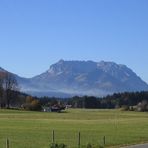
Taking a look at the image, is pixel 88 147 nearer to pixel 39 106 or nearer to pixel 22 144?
pixel 22 144

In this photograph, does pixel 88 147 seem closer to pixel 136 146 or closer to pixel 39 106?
pixel 136 146

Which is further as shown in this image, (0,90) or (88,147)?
(0,90)

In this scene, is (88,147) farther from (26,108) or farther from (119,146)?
(26,108)

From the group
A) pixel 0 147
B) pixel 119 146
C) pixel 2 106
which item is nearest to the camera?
pixel 0 147

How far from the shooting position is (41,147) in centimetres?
4094

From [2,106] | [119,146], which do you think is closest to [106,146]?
[119,146]

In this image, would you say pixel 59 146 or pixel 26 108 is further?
pixel 26 108

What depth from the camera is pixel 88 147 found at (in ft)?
116

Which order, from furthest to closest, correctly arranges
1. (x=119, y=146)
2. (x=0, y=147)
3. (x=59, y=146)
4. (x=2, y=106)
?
(x=2, y=106) → (x=119, y=146) → (x=0, y=147) → (x=59, y=146)

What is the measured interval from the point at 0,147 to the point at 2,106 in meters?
159

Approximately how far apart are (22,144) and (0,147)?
4665mm

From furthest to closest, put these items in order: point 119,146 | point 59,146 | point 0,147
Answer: point 119,146 < point 0,147 < point 59,146

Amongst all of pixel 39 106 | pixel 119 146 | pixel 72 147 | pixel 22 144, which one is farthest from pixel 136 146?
pixel 39 106

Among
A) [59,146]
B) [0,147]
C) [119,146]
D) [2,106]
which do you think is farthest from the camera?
[2,106]
